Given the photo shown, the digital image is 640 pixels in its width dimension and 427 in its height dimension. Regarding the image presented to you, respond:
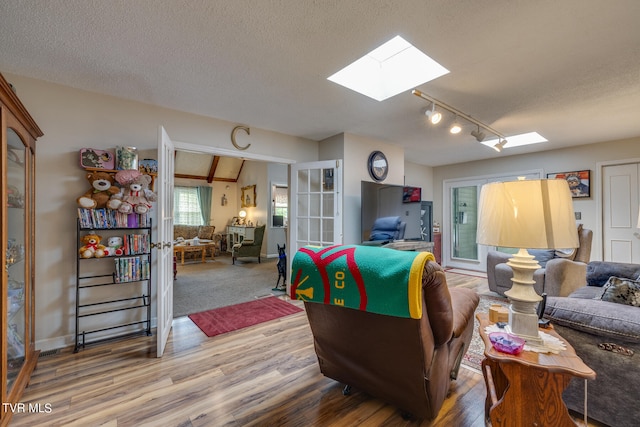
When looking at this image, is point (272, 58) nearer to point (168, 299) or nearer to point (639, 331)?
point (168, 299)

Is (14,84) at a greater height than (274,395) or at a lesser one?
greater

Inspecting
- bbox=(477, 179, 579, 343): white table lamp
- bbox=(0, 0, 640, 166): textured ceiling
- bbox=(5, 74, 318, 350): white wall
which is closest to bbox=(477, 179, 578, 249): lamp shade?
bbox=(477, 179, 579, 343): white table lamp

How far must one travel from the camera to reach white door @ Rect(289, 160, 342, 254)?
12.3 ft

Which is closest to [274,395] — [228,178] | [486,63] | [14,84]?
[486,63]

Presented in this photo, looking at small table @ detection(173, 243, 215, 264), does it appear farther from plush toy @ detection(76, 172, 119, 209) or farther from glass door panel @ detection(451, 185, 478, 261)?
glass door panel @ detection(451, 185, 478, 261)

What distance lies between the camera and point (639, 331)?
1355mm

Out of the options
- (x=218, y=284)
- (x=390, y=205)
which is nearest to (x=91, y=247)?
(x=218, y=284)

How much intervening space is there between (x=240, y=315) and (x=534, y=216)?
9.77 ft

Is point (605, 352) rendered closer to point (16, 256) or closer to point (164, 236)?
point (164, 236)

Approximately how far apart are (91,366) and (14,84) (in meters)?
2.38

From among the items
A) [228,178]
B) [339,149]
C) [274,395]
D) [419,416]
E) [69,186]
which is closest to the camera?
[419,416]

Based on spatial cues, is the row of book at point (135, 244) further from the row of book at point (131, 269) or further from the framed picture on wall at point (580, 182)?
the framed picture on wall at point (580, 182)

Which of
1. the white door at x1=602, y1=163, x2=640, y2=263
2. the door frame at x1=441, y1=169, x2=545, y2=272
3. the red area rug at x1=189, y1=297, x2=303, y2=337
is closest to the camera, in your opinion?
the red area rug at x1=189, y1=297, x2=303, y2=337

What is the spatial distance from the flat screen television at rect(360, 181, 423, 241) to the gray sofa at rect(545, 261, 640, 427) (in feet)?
7.79
